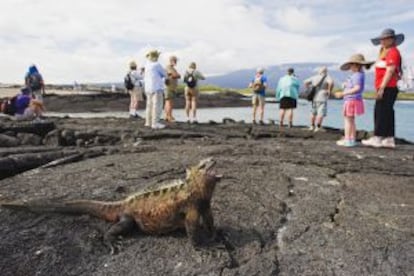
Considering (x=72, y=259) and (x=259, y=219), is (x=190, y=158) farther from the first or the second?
(x=72, y=259)

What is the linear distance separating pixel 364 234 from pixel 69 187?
12.1 feet

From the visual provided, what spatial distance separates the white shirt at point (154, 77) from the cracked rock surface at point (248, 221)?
396 centimetres

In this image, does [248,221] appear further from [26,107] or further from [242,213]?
[26,107]

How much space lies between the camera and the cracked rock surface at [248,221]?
4.57 metres

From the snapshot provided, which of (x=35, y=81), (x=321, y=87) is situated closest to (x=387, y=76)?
(x=321, y=87)

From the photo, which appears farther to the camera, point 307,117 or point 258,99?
point 307,117

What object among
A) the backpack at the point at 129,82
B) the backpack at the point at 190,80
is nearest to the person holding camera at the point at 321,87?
the backpack at the point at 190,80

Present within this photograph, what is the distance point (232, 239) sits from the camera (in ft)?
16.4

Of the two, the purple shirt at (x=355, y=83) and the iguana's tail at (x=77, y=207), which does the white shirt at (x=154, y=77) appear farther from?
the iguana's tail at (x=77, y=207)

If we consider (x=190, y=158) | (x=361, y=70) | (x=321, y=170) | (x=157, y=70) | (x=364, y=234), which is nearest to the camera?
(x=364, y=234)

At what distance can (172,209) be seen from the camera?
4891 mm

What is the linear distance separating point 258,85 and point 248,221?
463 inches

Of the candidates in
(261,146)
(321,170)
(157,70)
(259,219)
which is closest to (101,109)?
(157,70)

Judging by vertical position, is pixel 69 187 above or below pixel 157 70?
below
